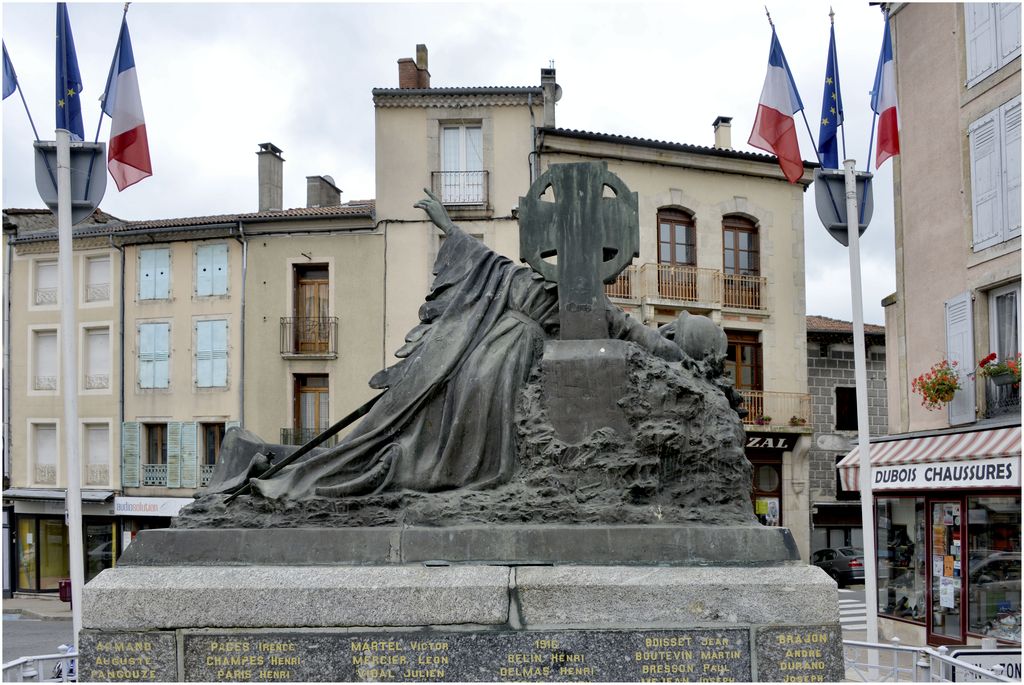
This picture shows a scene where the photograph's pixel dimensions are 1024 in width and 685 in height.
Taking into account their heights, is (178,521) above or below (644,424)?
below

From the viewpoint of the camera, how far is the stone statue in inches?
250

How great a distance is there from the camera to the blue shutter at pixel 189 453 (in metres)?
25.1

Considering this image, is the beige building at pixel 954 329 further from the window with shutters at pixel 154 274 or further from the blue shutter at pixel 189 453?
the window with shutters at pixel 154 274

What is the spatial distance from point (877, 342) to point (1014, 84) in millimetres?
A: 17400

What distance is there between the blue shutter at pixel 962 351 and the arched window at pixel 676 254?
9100mm

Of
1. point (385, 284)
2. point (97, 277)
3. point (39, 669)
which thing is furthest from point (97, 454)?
point (39, 669)

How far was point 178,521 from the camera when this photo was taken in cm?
654

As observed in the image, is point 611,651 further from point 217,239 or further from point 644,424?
point 217,239

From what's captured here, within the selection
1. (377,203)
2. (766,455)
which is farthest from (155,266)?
(766,455)

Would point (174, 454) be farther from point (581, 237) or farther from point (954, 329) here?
point (581, 237)

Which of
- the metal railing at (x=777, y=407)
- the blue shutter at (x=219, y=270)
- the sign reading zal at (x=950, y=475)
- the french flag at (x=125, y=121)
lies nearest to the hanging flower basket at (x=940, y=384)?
the sign reading zal at (x=950, y=475)

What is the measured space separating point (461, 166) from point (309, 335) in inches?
213

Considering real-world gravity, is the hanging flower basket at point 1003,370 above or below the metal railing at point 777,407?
above

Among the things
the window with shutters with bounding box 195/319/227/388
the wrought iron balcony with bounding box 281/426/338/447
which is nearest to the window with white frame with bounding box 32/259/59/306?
the window with shutters with bounding box 195/319/227/388
